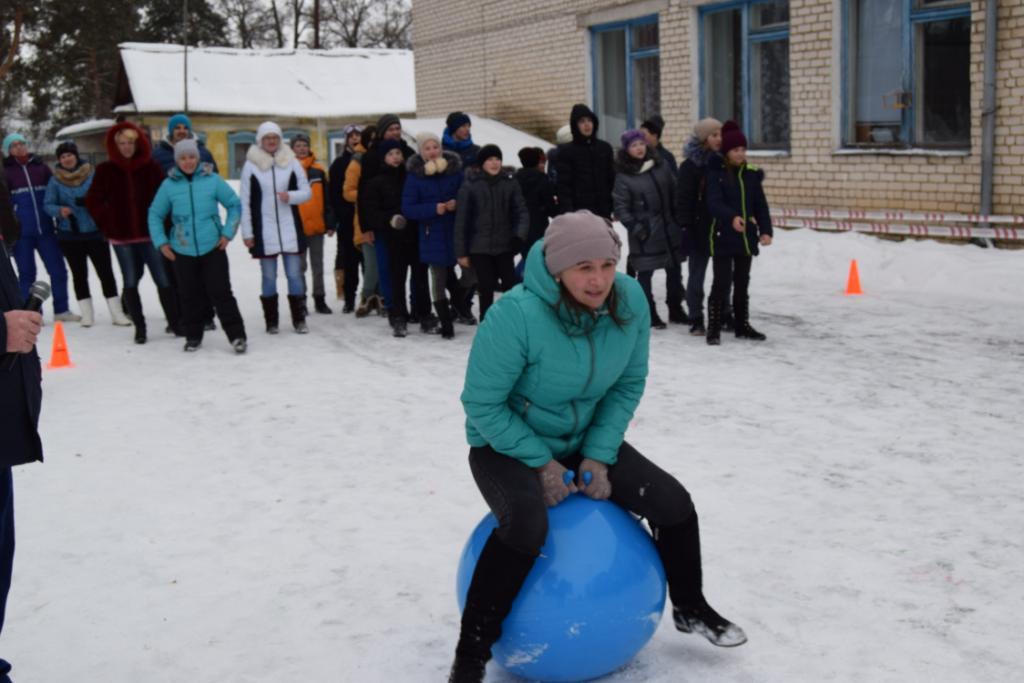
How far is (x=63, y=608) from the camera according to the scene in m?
4.69

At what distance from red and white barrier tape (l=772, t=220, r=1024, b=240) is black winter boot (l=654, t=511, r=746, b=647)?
10.0 m

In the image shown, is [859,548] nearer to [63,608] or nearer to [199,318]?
[63,608]

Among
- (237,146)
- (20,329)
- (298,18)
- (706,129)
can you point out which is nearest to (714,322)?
(706,129)

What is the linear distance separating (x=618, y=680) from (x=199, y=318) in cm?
730

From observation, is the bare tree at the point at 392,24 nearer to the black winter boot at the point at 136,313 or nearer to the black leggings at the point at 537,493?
the black winter boot at the point at 136,313

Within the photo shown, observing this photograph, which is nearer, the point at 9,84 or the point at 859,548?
the point at 859,548

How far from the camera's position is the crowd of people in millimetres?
9781

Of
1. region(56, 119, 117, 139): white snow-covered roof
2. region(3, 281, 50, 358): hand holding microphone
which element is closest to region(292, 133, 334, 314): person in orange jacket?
region(3, 281, 50, 358): hand holding microphone

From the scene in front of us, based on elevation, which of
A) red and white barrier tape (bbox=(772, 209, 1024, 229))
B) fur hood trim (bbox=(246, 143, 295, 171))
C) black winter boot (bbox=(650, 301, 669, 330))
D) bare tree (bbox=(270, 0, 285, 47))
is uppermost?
bare tree (bbox=(270, 0, 285, 47))

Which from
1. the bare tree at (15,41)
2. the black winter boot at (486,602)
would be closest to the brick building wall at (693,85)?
the black winter boot at (486,602)

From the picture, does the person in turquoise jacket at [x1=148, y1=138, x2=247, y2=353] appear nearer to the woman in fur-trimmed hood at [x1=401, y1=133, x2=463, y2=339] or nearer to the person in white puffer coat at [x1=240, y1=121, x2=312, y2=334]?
the person in white puffer coat at [x1=240, y1=121, x2=312, y2=334]

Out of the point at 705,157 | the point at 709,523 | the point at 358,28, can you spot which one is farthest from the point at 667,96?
the point at 358,28

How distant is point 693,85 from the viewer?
17453 millimetres

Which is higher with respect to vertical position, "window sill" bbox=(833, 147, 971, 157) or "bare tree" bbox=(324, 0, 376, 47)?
"bare tree" bbox=(324, 0, 376, 47)
